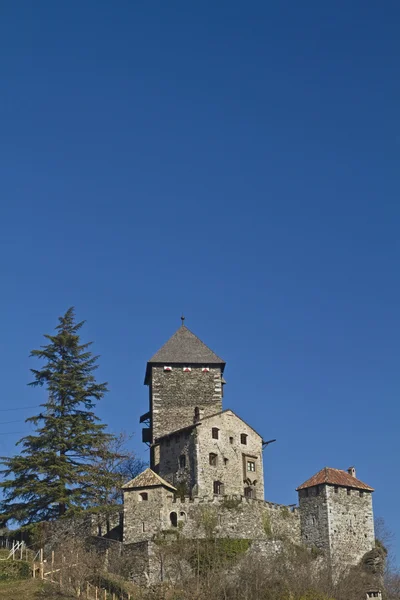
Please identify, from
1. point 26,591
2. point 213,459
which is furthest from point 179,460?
point 26,591

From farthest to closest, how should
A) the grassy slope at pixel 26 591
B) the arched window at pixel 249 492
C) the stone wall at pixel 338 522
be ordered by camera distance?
the arched window at pixel 249 492 < the stone wall at pixel 338 522 < the grassy slope at pixel 26 591

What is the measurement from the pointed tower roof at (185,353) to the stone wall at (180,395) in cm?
Result: 45

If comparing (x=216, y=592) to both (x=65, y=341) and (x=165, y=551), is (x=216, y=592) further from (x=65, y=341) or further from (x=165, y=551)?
(x=65, y=341)

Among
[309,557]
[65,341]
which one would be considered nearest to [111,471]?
[65,341]

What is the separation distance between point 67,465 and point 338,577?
17121 millimetres

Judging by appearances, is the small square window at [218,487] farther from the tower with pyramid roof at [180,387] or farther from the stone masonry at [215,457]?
the tower with pyramid roof at [180,387]

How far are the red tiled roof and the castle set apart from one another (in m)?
0.08

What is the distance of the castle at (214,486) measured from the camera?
63.1 m

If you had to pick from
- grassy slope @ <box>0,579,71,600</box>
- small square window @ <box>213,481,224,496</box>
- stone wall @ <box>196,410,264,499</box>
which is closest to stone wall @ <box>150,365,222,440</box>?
stone wall @ <box>196,410,264,499</box>

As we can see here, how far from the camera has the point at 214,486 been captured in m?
67.8

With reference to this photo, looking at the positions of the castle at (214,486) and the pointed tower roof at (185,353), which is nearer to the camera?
the castle at (214,486)

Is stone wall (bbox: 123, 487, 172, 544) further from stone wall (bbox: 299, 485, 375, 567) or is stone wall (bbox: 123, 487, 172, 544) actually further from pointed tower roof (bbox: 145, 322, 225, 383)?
pointed tower roof (bbox: 145, 322, 225, 383)

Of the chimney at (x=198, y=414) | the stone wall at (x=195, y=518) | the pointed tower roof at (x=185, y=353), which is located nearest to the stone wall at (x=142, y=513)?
the stone wall at (x=195, y=518)

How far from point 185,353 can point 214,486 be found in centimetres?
1133
